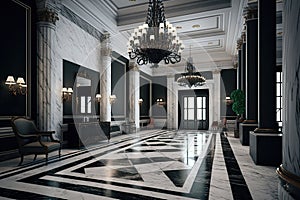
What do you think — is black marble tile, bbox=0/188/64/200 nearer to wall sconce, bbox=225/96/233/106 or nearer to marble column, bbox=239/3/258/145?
marble column, bbox=239/3/258/145

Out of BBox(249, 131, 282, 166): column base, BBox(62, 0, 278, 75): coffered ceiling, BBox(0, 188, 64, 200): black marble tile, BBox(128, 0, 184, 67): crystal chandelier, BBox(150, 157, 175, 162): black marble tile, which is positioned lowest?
BBox(150, 157, 175, 162): black marble tile

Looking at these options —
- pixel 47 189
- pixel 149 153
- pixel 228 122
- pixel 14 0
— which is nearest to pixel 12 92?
pixel 14 0

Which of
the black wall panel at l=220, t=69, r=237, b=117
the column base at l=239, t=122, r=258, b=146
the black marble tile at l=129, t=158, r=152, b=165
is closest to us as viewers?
the black marble tile at l=129, t=158, r=152, b=165

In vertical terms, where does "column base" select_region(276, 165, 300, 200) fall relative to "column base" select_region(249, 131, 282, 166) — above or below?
above

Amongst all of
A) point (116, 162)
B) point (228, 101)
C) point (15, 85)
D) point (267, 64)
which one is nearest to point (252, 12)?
point (267, 64)

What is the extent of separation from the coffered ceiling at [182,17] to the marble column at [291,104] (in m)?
6.67

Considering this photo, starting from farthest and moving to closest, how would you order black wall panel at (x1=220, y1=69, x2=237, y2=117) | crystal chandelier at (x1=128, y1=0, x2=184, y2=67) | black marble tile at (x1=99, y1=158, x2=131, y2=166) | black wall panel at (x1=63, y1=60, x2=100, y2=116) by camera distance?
black wall panel at (x1=220, y1=69, x2=237, y2=117) < black wall panel at (x1=63, y1=60, x2=100, y2=116) < crystal chandelier at (x1=128, y1=0, x2=184, y2=67) < black marble tile at (x1=99, y1=158, x2=131, y2=166)

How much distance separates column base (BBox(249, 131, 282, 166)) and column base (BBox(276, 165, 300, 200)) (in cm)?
381

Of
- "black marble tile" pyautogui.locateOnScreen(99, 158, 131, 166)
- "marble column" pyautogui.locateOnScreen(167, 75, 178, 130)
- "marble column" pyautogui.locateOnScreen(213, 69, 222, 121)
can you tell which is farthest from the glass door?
"black marble tile" pyautogui.locateOnScreen(99, 158, 131, 166)

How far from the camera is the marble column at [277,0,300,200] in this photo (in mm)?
1238

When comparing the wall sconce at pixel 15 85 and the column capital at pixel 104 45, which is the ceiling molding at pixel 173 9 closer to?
the column capital at pixel 104 45

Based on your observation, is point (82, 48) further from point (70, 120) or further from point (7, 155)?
point (7, 155)

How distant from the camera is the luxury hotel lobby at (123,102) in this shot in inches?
126

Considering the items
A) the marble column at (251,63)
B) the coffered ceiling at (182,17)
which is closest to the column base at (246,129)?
the marble column at (251,63)
